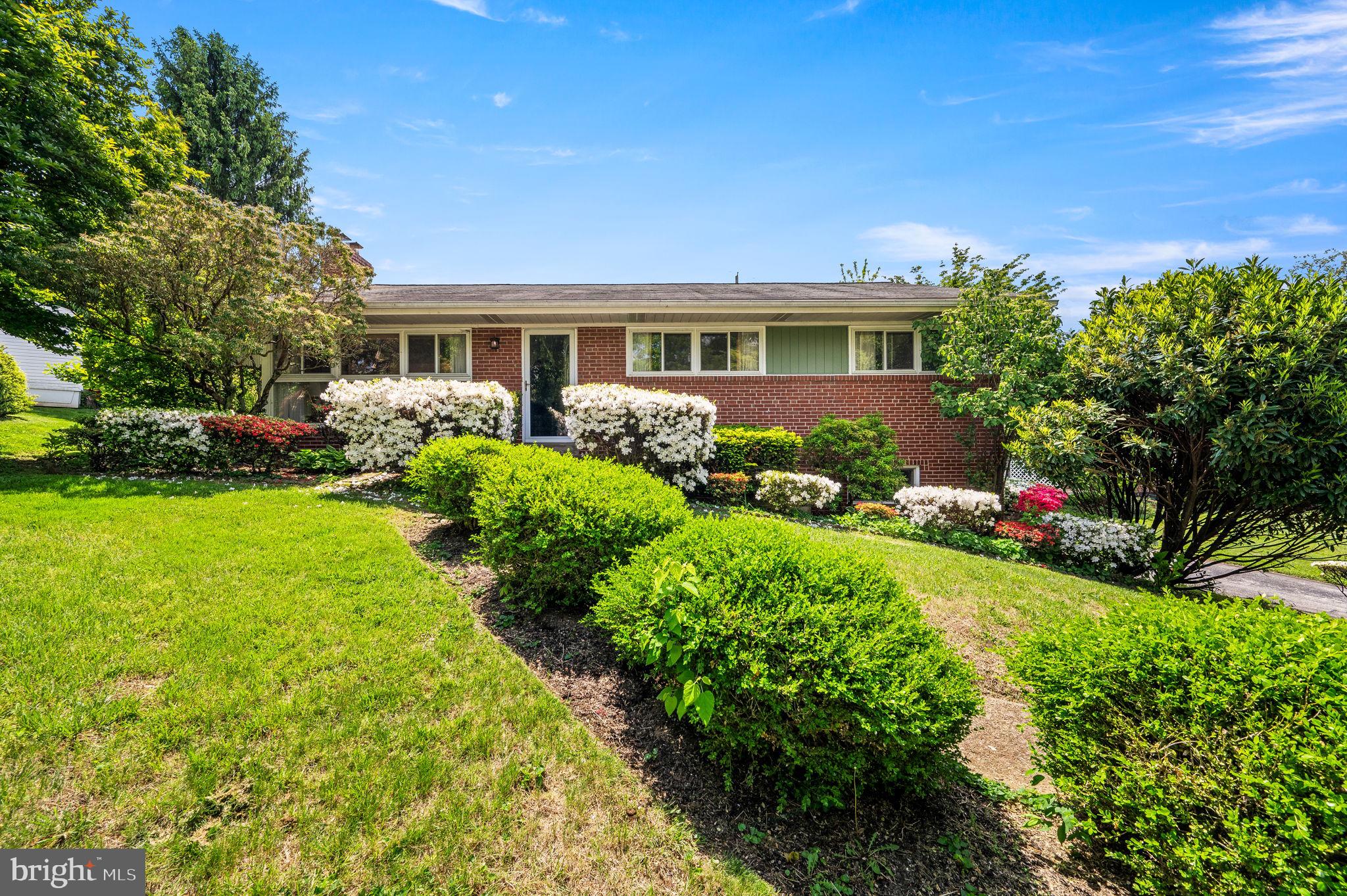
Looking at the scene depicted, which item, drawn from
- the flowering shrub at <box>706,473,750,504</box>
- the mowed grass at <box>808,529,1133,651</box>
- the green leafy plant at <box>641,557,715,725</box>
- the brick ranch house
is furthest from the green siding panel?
the green leafy plant at <box>641,557,715,725</box>

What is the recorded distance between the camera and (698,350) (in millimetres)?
11273

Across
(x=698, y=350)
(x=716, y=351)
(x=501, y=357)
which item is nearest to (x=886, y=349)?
(x=716, y=351)

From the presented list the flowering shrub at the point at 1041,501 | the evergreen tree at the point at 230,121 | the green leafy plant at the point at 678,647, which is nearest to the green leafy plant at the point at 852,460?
the flowering shrub at the point at 1041,501

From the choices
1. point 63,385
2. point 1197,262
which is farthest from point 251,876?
point 63,385

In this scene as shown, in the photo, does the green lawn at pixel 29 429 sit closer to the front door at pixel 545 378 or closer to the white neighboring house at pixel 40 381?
the white neighboring house at pixel 40 381

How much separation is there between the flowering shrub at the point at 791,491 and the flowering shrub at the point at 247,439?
7.60 metres

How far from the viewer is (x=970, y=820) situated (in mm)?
2506

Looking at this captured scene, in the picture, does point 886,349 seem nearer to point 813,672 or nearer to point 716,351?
point 716,351

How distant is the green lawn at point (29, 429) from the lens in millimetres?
9250

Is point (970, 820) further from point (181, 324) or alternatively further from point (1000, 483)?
point (181, 324)

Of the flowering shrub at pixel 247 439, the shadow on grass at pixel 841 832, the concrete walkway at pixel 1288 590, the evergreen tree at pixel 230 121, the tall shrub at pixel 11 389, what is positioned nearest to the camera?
the shadow on grass at pixel 841 832

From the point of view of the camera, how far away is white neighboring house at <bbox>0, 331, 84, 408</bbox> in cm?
1936

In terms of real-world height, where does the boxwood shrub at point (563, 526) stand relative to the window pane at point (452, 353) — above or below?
below

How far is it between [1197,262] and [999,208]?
5129 mm
